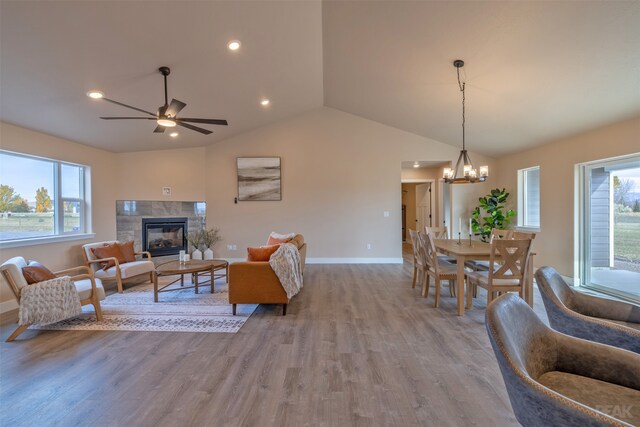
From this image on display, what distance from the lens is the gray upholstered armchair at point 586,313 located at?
4.93 ft

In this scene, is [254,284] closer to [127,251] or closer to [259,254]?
[259,254]

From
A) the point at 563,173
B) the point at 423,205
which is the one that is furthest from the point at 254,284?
the point at 423,205

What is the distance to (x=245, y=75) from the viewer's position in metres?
4.12

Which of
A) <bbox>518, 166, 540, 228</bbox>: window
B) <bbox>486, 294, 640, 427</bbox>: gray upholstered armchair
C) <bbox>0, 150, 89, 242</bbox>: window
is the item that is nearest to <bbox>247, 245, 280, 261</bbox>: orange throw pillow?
<bbox>486, 294, 640, 427</bbox>: gray upholstered armchair

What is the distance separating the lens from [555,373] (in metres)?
1.33

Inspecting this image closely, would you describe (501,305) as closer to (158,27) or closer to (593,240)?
(158,27)

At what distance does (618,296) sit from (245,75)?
20.3ft

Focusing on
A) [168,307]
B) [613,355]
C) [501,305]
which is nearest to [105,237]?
[168,307]

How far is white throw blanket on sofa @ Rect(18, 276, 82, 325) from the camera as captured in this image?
2.79m

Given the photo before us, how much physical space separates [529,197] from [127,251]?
783 centimetres

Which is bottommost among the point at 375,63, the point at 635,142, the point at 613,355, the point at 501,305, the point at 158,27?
the point at 613,355

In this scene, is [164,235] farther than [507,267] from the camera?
Yes

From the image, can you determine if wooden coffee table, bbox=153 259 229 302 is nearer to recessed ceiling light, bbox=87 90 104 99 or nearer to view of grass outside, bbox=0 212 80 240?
view of grass outside, bbox=0 212 80 240

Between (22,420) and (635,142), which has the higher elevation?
(635,142)
